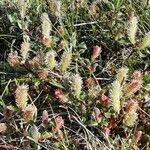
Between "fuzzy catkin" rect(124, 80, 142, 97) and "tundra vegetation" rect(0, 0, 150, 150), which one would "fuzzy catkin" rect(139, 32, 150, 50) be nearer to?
"tundra vegetation" rect(0, 0, 150, 150)

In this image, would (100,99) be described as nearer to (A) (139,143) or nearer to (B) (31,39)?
(A) (139,143)

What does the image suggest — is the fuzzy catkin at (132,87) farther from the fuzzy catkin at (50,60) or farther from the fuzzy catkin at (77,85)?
the fuzzy catkin at (50,60)

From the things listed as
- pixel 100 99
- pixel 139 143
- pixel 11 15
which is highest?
pixel 11 15

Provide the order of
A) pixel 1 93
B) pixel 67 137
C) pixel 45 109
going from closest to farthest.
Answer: pixel 67 137, pixel 45 109, pixel 1 93

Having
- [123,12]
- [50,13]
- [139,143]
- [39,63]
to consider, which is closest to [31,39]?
[50,13]

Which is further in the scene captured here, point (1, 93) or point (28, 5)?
point (28, 5)

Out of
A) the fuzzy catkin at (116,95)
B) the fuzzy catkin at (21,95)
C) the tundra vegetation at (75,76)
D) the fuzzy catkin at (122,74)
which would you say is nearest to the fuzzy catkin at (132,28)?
the tundra vegetation at (75,76)
